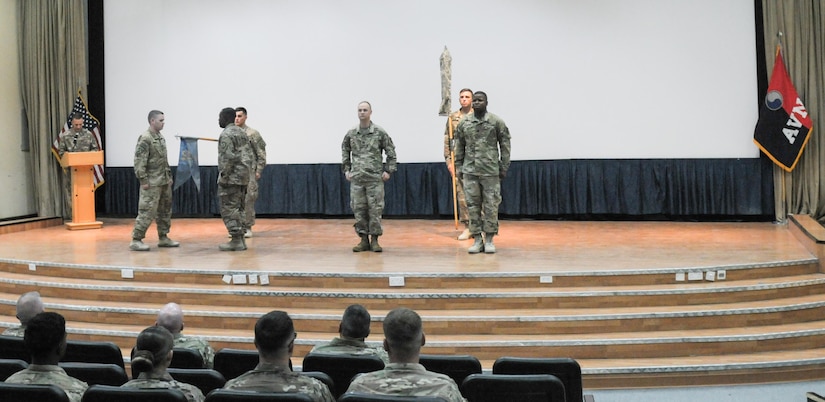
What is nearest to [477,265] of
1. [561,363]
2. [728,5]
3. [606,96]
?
[561,363]

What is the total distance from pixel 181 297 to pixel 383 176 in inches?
92.6

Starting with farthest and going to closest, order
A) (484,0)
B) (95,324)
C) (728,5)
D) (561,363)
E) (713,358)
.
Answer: (484,0) < (728,5) < (95,324) < (713,358) < (561,363)

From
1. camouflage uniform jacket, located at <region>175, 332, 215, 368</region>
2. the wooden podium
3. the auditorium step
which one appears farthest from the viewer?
the wooden podium

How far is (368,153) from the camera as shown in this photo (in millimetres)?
9016

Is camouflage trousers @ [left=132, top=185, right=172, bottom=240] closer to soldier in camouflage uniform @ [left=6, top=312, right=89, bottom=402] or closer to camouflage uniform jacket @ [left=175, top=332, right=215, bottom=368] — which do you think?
camouflage uniform jacket @ [left=175, top=332, right=215, bottom=368]

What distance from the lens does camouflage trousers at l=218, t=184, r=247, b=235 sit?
30.5 feet

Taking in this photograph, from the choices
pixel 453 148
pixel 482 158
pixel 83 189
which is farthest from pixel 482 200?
pixel 83 189

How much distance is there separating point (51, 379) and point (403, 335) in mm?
1492

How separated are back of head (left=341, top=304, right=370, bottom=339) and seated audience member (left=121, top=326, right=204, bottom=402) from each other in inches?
35.9

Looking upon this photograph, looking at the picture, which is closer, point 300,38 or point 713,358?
point 713,358

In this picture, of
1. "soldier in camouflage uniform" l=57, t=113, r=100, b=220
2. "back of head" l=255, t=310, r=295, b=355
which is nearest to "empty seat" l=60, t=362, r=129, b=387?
"back of head" l=255, t=310, r=295, b=355

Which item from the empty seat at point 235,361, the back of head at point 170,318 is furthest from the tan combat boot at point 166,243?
the empty seat at point 235,361

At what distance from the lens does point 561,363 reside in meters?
4.21

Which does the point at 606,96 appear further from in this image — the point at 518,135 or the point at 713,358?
the point at 713,358
